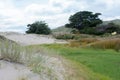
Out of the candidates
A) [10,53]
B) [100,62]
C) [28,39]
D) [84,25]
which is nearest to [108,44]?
[10,53]

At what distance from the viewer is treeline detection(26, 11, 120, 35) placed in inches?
1635

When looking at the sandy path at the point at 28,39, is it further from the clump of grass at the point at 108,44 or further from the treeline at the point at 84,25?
the clump of grass at the point at 108,44

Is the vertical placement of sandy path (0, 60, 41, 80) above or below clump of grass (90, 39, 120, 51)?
below

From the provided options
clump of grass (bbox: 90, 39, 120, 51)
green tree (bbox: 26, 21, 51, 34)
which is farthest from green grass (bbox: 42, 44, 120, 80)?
green tree (bbox: 26, 21, 51, 34)

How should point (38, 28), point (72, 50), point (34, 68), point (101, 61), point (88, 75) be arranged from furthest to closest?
point (38, 28), point (72, 50), point (101, 61), point (88, 75), point (34, 68)

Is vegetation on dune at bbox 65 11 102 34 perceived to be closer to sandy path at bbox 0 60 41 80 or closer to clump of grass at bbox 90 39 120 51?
sandy path at bbox 0 60 41 80

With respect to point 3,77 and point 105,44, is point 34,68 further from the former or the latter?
point 105,44

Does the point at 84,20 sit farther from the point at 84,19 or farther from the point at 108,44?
the point at 108,44

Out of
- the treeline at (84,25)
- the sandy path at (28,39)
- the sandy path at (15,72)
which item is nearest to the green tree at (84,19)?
the treeline at (84,25)

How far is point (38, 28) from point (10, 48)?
31.6 metres

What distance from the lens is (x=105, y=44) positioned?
8594 mm

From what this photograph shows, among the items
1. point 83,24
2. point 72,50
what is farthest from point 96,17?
point 72,50

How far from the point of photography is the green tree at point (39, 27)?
1628 inches

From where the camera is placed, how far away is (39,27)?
41.4 metres
